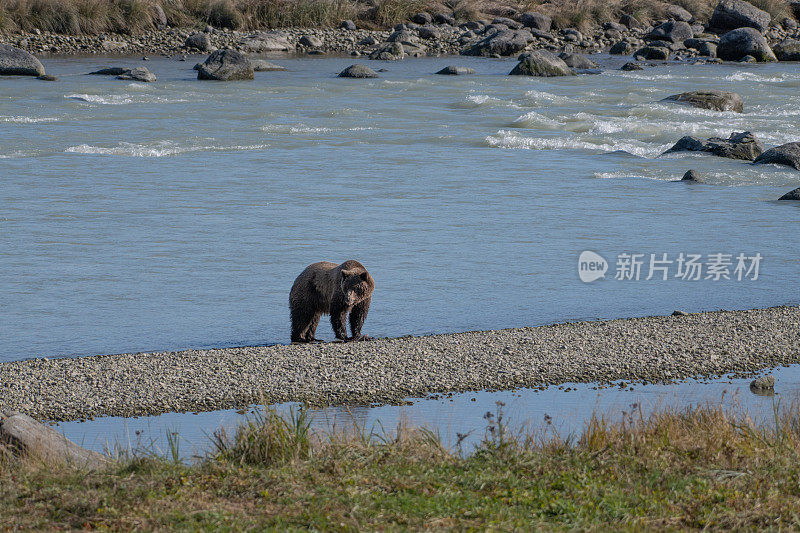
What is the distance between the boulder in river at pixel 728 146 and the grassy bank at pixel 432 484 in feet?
54.7

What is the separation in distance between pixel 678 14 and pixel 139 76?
32612 millimetres

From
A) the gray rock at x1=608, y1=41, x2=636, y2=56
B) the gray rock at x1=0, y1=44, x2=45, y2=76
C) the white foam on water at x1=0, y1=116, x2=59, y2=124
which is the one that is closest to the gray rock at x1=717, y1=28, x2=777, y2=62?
the gray rock at x1=608, y1=41, x2=636, y2=56

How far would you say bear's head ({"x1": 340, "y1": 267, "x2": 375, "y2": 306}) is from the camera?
9.10 meters

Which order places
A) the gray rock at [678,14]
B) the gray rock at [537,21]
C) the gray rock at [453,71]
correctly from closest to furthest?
the gray rock at [453,71]
the gray rock at [537,21]
the gray rock at [678,14]

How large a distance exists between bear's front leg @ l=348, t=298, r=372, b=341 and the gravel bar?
230 mm

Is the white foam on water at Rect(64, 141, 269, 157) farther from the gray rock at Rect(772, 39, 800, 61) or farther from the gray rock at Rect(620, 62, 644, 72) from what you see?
the gray rock at Rect(772, 39, 800, 61)

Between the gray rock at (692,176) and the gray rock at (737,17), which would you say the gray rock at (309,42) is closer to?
the gray rock at (737,17)

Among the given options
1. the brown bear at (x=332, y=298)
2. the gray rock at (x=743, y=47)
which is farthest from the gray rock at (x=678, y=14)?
the brown bear at (x=332, y=298)

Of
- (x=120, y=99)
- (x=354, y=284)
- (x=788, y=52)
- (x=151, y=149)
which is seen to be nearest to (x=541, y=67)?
(x=788, y=52)

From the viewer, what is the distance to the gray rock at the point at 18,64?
107 feet

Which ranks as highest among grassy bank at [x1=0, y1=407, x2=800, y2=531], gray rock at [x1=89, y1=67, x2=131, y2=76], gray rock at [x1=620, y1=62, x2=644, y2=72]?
gray rock at [x1=620, y1=62, x2=644, y2=72]

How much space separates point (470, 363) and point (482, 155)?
45.2 feet

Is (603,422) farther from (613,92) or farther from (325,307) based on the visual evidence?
(613,92)

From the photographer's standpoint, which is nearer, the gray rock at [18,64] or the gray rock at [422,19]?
the gray rock at [18,64]
